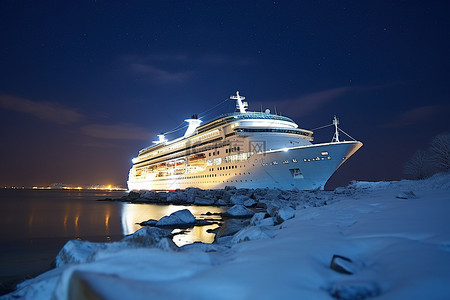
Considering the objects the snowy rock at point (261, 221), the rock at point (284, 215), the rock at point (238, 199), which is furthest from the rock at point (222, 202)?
the rock at point (284, 215)

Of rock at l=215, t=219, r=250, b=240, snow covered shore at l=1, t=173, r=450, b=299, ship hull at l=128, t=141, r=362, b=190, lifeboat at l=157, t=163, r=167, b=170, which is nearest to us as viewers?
snow covered shore at l=1, t=173, r=450, b=299

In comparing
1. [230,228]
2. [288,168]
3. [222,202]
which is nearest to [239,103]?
[288,168]

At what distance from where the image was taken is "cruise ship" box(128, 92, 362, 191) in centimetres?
2712

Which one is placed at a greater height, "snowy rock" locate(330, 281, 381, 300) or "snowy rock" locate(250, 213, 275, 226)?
"snowy rock" locate(330, 281, 381, 300)

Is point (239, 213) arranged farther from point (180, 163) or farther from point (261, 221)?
point (180, 163)

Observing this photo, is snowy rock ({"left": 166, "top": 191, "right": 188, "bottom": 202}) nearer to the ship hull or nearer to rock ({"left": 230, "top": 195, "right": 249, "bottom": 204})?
rock ({"left": 230, "top": 195, "right": 249, "bottom": 204})

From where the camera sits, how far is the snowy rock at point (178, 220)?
11.7 metres

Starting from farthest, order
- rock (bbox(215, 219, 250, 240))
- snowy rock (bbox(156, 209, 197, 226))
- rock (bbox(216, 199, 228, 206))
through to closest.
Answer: rock (bbox(216, 199, 228, 206)), snowy rock (bbox(156, 209, 197, 226)), rock (bbox(215, 219, 250, 240))

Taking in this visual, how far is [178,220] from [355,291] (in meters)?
11.0

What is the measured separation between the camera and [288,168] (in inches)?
1141

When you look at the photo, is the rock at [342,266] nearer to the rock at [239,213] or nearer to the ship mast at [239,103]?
the rock at [239,213]

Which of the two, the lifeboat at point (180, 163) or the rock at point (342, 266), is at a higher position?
the lifeboat at point (180, 163)

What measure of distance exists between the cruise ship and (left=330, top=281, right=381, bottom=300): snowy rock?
84.0 feet

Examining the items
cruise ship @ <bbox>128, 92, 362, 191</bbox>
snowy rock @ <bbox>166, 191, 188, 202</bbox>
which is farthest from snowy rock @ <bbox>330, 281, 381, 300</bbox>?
snowy rock @ <bbox>166, 191, 188, 202</bbox>
